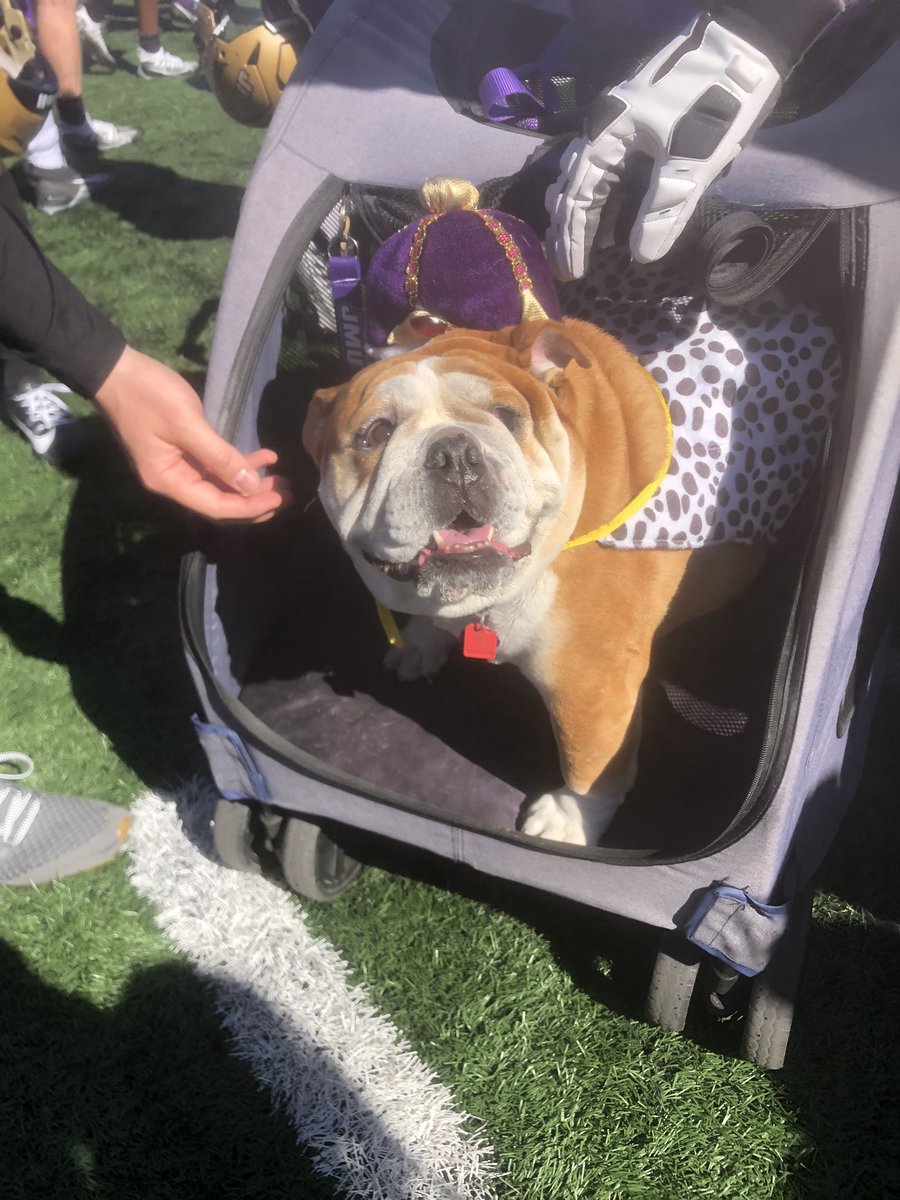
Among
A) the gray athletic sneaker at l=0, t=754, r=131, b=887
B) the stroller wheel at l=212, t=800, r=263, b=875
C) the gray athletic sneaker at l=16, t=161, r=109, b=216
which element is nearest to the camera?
the stroller wheel at l=212, t=800, r=263, b=875

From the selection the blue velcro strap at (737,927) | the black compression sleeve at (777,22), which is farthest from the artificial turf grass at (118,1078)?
the black compression sleeve at (777,22)

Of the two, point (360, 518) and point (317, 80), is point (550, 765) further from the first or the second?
point (317, 80)

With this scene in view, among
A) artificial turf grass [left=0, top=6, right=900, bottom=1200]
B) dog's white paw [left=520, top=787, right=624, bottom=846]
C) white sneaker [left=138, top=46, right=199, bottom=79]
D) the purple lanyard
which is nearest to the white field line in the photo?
artificial turf grass [left=0, top=6, right=900, bottom=1200]

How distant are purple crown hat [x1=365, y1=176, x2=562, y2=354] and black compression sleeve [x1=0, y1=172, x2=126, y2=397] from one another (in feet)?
1.38

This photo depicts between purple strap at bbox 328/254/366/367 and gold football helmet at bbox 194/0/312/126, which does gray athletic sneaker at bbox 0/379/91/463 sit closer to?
purple strap at bbox 328/254/366/367

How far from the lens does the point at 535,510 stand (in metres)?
1.22

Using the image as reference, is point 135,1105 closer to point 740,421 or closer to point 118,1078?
point 118,1078

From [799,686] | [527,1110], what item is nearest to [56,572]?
[527,1110]

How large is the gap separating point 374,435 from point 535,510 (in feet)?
0.79

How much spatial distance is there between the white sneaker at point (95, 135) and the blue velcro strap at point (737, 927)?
463cm

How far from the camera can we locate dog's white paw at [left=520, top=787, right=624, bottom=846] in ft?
5.03

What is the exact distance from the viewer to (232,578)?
1.71 metres

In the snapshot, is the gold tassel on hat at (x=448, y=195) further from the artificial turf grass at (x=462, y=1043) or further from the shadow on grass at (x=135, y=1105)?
the shadow on grass at (x=135, y=1105)

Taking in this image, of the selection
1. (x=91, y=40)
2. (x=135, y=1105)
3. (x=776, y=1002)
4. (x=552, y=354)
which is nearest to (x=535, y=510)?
(x=552, y=354)
